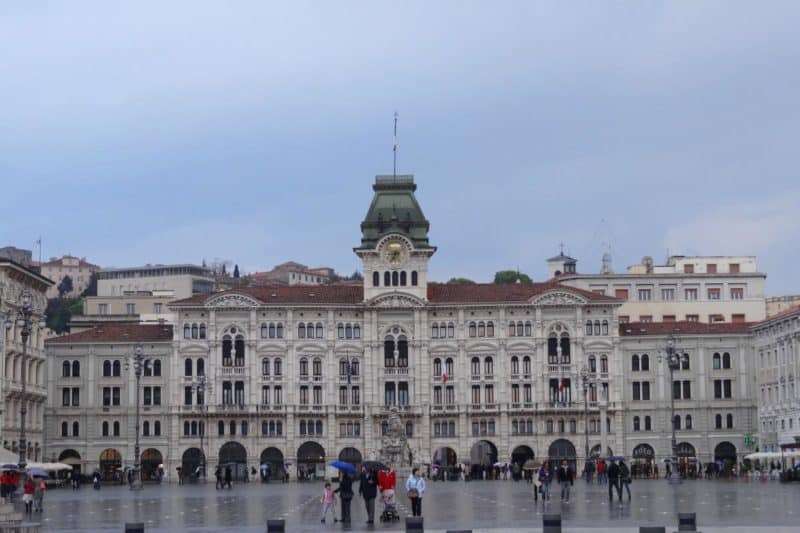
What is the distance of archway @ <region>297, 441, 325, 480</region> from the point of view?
12488 centimetres

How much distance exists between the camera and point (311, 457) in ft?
411

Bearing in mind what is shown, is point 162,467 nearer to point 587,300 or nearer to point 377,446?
point 377,446

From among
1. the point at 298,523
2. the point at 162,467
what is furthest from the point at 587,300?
the point at 298,523

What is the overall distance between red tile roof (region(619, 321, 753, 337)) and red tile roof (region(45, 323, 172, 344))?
124ft

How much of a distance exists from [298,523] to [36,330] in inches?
2563

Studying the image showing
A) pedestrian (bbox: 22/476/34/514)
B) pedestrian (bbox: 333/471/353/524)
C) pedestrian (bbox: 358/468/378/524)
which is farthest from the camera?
pedestrian (bbox: 22/476/34/514)

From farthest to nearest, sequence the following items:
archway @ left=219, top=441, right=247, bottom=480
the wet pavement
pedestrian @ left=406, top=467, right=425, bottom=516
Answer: archway @ left=219, top=441, right=247, bottom=480
pedestrian @ left=406, top=467, right=425, bottom=516
the wet pavement

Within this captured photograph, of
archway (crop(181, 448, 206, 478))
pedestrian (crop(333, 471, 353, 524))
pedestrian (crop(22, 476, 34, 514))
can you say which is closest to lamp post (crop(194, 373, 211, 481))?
archway (crop(181, 448, 206, 478))

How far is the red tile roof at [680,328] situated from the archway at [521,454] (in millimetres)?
12148

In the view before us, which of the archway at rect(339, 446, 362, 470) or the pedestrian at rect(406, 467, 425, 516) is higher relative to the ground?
the archway at rect(339, 446, 362, 470)

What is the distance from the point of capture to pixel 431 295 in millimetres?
127250

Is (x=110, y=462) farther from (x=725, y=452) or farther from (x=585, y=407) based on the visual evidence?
(x=725, y=452)

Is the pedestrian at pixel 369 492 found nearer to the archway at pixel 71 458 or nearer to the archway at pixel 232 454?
the archway at pixel 232 454

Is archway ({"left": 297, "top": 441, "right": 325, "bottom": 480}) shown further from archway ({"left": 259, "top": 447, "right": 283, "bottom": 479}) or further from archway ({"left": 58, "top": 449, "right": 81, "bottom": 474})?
archway ({"left": 58, "top": 449, "right": 81, "bottom": 474})
